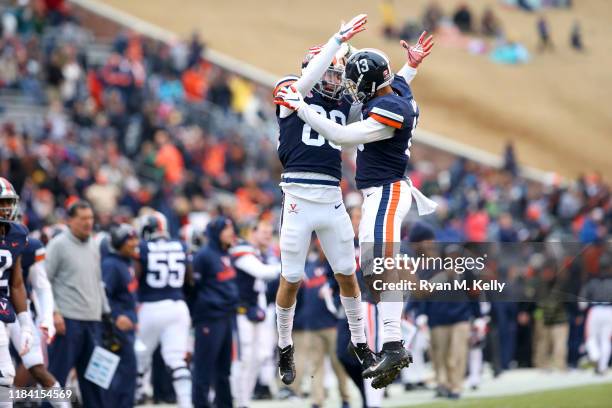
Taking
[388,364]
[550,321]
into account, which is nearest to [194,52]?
[550,321]

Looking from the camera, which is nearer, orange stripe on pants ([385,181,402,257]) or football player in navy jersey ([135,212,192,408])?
orange stripe on pants ([385,181,402,257])

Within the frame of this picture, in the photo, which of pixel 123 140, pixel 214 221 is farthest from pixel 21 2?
pixel 214 221

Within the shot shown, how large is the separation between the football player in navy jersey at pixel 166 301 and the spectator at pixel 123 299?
24 cm

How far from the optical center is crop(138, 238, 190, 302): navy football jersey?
12367 millimetres

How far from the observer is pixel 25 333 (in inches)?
384

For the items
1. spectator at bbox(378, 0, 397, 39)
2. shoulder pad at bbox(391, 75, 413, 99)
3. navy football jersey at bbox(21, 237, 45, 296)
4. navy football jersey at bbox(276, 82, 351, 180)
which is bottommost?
navy football jersey at bbox(21, 237, 45, 296)

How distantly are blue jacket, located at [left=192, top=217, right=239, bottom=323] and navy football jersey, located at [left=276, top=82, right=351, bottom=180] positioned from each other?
3353 millimetres

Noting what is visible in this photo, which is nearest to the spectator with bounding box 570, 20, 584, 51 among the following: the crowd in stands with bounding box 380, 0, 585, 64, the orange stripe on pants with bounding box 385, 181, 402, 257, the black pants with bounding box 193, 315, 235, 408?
the crowd in stands with bounding box 380, 0, 585, 64

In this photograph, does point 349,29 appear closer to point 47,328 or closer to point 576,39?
point 47,328

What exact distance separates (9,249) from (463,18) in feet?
119

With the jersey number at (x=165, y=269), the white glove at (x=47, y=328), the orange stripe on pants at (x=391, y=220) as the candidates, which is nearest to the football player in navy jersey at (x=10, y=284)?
the white glove at (x=47, y=328)

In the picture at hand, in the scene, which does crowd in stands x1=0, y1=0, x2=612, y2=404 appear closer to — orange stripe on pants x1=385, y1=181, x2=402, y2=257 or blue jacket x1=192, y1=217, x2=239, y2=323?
blue jacket x1=192, y1=217, x2=239, y2=323

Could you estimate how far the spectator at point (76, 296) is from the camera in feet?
37.6

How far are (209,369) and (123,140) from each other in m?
12.4
